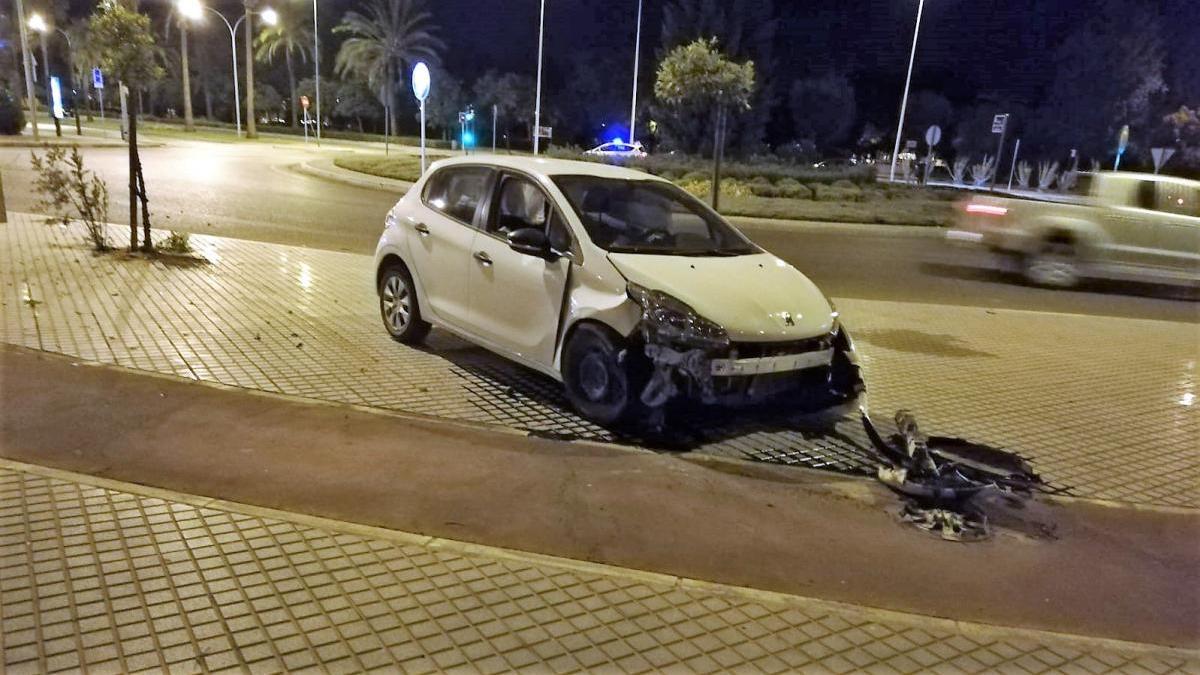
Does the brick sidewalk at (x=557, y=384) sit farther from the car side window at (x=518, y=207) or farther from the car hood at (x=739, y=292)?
the car side window at (x=518, y=207)

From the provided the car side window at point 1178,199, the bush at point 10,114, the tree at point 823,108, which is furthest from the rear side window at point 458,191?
the tree at point 823,108

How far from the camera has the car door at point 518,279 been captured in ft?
19.2

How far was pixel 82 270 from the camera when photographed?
30.6ft

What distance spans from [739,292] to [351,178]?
21.2m

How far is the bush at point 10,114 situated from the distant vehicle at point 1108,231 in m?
35.6

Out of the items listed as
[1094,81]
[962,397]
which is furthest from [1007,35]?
[962,397]

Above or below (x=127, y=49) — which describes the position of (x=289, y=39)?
above

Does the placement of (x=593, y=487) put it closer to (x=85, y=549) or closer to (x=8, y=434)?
(x=85, y=549)

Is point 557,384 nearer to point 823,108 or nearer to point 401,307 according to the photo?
point 401,307

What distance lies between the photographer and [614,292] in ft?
17.8

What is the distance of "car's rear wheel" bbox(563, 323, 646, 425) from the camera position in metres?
5.41

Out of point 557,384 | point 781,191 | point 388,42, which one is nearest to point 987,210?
point 557,384

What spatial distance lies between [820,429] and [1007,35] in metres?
53.9

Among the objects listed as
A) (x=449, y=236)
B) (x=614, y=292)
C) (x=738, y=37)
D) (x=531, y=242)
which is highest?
(x=738, y=37)
